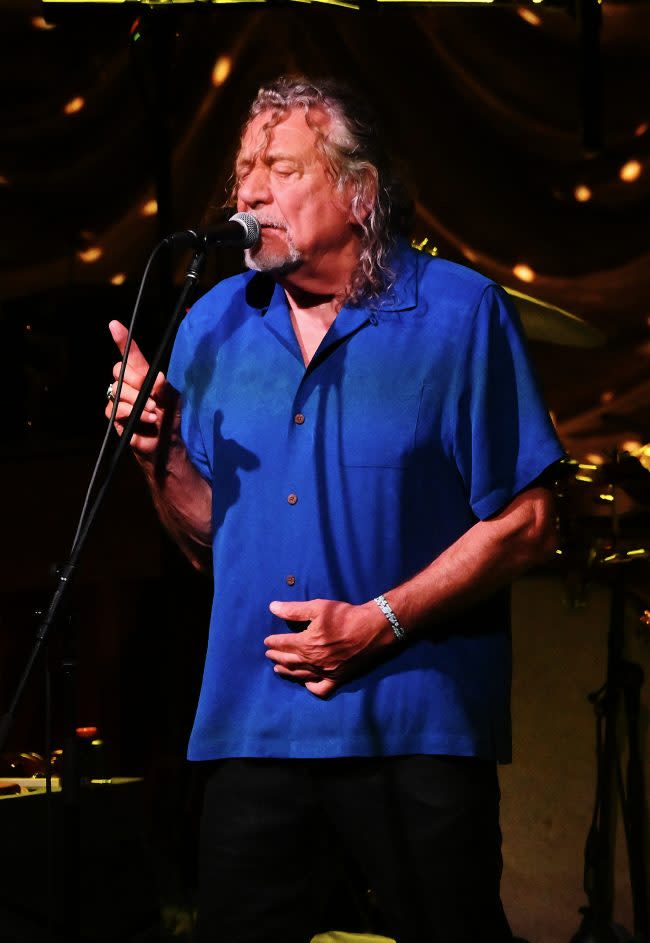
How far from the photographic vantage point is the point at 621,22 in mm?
3861

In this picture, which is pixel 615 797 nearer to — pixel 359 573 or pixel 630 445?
pixel 630 445

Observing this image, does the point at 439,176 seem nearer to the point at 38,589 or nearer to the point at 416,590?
the point at 38,589

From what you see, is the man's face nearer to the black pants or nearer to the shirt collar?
the shirt collar

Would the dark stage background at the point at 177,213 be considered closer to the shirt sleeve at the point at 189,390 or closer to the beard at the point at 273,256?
the shirt sleeve at the point at 189,390

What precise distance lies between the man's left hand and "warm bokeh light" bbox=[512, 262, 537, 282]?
7.19 feet

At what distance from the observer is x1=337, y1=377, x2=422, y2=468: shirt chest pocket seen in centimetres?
203

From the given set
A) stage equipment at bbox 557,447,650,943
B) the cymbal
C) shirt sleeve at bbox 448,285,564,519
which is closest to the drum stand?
stage equipment at bbox 557,447,650,943

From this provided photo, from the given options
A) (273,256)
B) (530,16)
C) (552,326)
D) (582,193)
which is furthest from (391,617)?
(530,16)

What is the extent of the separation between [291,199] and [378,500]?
51 centimetres

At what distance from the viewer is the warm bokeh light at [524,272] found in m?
3.98

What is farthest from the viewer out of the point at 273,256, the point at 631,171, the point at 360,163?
the point at 631,171

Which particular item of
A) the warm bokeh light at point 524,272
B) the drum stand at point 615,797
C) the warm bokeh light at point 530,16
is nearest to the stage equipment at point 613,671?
the drum stand at point 615,797


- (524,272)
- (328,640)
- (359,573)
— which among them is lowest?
(328,640)

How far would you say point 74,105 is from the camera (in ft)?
15.0
